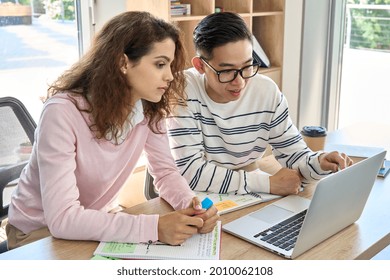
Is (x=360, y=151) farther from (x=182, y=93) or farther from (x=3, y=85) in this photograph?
(x=3, y=85)

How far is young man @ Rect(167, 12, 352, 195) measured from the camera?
5.07ft

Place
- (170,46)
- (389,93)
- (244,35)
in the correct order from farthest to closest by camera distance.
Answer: (389,93) < (244,35) < (170,46)

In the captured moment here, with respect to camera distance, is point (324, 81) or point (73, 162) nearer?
point (73, 162)

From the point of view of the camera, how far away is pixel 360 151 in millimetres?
1853

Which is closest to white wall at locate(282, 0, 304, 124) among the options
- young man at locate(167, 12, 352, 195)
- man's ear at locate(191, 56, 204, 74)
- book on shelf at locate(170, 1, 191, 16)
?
book on shelf at locate(170, 1, 191, 16)

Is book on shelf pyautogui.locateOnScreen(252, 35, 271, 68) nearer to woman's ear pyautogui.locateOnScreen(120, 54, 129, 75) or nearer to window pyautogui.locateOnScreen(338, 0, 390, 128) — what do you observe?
window pyautogui.locateOnScreen(338, 0, 390, 128)

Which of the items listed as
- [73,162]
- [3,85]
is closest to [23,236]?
[73,162]

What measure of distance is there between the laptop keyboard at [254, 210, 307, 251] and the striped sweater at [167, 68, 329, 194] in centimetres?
29

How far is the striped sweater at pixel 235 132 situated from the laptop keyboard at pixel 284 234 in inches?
11.6

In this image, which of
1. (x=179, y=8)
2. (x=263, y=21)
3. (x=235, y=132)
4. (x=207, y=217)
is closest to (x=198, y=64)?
(x=235, y=132)

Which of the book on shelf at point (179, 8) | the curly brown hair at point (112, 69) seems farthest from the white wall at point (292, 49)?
the curly brown hair at point (112, 69)

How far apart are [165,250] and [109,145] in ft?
1.24

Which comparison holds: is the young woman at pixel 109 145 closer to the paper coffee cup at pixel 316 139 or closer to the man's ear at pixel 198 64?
the man's ear at pixel 198 64

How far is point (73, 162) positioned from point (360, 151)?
1033 millimetres
